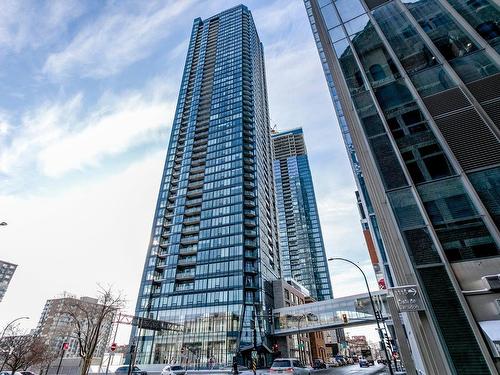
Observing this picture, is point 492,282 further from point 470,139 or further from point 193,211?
point 193,211

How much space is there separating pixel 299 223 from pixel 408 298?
156m

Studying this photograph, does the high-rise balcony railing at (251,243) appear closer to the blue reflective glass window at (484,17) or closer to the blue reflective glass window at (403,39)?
the blue reflective glass window at (403,39)

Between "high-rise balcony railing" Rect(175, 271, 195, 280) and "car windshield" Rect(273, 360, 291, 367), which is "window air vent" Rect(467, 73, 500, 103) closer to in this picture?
"car windshield" Rect(273, 360, 291, 367)

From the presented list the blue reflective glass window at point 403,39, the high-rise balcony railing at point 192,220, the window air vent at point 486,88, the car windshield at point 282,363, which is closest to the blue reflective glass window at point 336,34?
the blue reflective glass window at point 403,39

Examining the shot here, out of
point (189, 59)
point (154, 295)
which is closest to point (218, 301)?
point (154, 295)

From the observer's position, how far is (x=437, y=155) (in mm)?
12484

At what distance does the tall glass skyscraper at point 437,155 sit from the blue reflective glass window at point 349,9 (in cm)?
126

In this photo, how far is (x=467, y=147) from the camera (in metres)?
11.8

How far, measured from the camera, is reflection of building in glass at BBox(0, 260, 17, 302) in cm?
15688

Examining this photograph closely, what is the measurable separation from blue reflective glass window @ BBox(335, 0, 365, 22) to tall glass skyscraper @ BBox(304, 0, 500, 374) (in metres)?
1.26

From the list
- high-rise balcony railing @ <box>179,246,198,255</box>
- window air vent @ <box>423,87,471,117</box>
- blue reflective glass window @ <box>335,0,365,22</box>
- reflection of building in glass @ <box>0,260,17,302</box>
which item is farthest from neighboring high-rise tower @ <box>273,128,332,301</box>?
reflection of building in glass @ <box>0,260,17,302</box>

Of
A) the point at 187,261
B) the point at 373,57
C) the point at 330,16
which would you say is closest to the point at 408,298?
the point at 373,57

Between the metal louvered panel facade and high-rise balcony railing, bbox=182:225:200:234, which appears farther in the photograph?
high-rise balcony railing, bbox=182:225:200:234

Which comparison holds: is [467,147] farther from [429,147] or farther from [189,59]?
[189,59]
